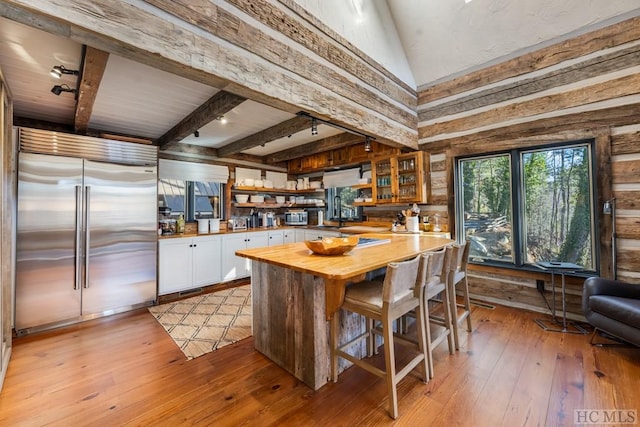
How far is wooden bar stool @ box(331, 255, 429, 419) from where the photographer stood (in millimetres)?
1675

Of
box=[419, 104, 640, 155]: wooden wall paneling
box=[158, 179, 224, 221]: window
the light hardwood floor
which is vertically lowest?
the light hardwood floor

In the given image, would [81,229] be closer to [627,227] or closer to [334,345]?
[334,345]

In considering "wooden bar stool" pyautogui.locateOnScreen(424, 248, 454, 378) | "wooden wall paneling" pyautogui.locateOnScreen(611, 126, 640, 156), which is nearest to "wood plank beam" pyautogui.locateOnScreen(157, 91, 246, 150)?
"wooden bar stool" pyautogui.locateOnScreen(424, 248, 454, 378)

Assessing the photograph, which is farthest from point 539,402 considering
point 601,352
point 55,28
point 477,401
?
point 55,28

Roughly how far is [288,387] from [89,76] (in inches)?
113

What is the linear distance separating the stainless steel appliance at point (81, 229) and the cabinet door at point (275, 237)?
2057 millimetres

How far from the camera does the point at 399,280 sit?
1729 millimetres

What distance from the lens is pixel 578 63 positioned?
9.45ft

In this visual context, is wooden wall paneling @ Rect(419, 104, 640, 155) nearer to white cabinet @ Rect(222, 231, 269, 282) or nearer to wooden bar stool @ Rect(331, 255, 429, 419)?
wooden bar stool @ Rect(331, 255, 429, 419)

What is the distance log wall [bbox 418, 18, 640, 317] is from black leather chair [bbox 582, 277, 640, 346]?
349mm

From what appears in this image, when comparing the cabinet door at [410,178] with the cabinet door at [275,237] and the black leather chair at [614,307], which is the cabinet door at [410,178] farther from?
the cabinet door at [275,237]

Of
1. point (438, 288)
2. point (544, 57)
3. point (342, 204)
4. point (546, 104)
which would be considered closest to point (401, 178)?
point (342, 204)

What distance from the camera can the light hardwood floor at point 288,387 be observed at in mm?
1662

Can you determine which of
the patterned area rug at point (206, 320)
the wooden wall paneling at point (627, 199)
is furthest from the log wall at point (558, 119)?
the patterned area rug at point (206, 320)
